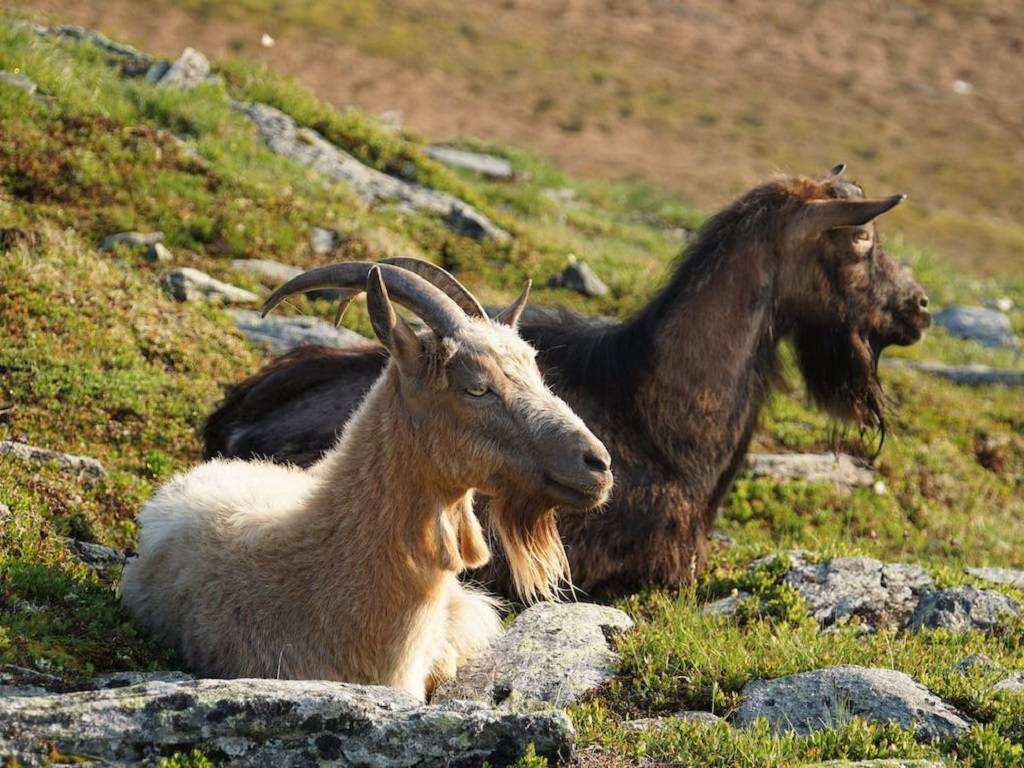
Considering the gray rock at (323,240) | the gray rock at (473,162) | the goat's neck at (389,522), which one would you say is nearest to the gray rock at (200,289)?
the gray rock at (323,240)

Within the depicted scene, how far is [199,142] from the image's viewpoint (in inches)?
637

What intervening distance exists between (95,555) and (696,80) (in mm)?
65252

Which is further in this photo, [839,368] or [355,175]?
[355,175]

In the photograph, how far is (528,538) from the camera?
7008 mm

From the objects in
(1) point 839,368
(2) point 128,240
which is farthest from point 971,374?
(2) point 128,240

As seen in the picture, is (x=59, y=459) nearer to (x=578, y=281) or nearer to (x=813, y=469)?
(x=813, y=469)

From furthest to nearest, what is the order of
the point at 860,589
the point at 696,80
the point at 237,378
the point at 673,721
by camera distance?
the point at 696,80 → the point at 237,378 → the point at 860,589 → the point at 673,721

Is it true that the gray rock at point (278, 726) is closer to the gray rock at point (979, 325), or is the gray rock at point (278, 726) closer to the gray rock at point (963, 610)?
the gray rock at point (963, 610)

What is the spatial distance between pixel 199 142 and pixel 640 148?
4184 centimetres

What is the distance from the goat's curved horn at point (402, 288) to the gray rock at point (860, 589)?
348 centimetres

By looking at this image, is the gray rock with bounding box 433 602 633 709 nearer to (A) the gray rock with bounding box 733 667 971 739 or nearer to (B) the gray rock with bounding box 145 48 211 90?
(A) the gray rock with bounding box 733 667 971 739

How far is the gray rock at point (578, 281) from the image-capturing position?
54.5ft

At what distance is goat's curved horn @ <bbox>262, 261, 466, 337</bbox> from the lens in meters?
6.71

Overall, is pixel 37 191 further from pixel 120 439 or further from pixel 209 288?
pixel 120 439
